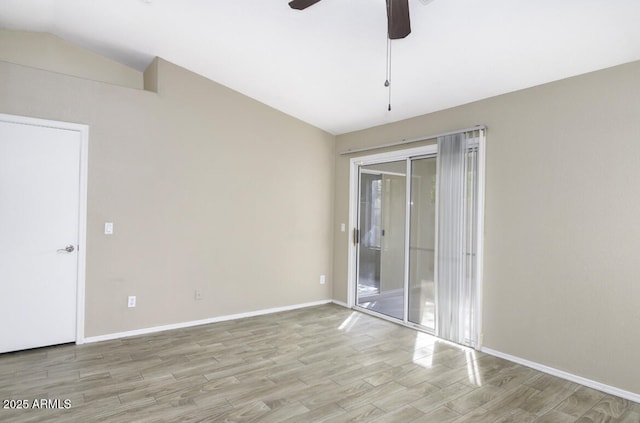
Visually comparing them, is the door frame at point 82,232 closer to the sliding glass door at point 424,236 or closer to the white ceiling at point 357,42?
the white ceiling at point 357,42

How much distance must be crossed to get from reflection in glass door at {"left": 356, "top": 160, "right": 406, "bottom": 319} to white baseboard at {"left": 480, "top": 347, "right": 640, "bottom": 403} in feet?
4.47

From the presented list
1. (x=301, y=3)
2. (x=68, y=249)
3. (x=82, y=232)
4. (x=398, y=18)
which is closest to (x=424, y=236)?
(x=398, y=18)

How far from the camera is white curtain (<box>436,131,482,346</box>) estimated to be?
3.72 m

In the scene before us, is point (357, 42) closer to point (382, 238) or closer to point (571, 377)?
point (382, 238)

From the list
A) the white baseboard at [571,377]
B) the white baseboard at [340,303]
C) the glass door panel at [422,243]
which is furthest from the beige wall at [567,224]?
the white baseboard at [340,303]

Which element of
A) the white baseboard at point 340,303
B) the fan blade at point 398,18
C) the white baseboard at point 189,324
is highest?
the fan blade at point 398,18

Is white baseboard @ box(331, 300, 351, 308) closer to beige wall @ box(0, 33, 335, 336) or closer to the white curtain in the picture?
beige wall @ box(0, 33, 335, 336)

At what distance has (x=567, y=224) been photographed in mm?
3109

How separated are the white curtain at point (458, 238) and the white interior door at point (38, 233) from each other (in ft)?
12.6

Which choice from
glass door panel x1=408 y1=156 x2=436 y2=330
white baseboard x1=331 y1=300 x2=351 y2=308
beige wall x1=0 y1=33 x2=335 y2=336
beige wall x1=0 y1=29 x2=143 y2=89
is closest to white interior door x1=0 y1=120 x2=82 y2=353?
beige wall x1=0 y1=33 x2=335 y2=336

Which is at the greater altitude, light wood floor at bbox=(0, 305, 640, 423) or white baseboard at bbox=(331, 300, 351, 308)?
white baseboard at bbox=(331, 300, 351, 308)

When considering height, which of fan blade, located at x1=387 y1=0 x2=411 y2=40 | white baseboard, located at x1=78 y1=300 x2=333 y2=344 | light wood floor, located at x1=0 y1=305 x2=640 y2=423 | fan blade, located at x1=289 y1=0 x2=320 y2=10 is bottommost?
light wood floor, located at x1=0 y1=305 x2=640 y2=423

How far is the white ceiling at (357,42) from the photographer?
2.60 m

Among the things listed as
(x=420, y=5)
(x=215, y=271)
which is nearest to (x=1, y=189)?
(x=215, y=271)
